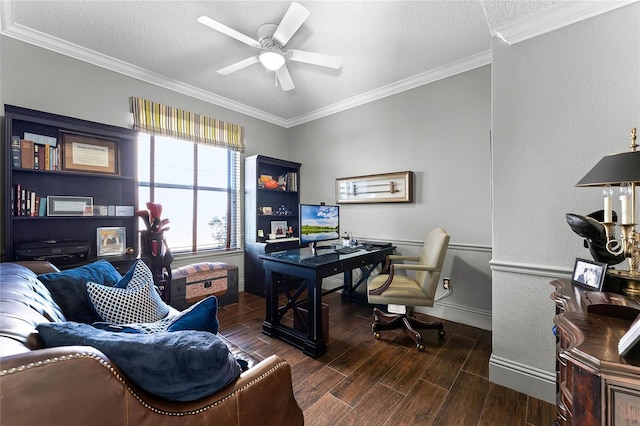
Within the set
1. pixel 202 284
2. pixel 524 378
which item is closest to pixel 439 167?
pixel 524 378

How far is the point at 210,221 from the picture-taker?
3750 millimetres

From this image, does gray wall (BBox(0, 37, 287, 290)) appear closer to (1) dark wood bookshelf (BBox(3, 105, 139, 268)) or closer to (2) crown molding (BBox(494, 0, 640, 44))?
(1) dark wood bookshelf (BBox(3, 105, 139, 268))

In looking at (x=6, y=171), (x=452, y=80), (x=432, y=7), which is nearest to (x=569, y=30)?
(x=432, y=7)

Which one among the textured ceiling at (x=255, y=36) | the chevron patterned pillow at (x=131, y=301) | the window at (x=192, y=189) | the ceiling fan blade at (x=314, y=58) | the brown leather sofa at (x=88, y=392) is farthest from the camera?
the window at (x=192, y=189)

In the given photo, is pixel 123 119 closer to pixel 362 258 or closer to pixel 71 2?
pixel 71 2

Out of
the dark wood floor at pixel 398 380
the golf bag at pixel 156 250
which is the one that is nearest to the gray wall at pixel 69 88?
the golf bag at pixel 156 250

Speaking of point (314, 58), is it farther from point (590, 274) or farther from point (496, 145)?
point (590, 274)

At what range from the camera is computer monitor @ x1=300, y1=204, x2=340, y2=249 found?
2.85m

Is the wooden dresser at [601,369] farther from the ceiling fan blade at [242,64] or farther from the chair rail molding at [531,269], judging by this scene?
the ceiling fan blade at [242,64]

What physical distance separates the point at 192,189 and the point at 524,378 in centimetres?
392

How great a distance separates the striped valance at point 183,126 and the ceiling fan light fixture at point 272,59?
1.60 m

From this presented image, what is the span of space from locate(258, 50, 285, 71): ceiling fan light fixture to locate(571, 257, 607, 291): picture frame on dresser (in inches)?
99.7

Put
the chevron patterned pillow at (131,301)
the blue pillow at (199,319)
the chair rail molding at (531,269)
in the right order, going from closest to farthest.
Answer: the blue pillow at (199,319) < the chevron patterned pillow at (131,301) < the chair rail molding at (531,269)

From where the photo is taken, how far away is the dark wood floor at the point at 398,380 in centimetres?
151
